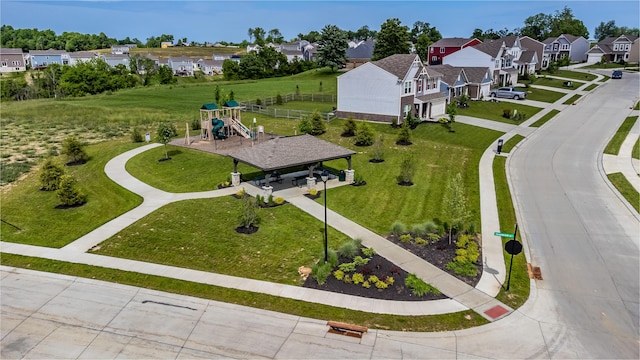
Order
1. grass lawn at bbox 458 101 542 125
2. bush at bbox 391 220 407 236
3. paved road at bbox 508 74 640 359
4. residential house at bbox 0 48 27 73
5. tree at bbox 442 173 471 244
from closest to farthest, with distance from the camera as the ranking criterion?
paved road at bbox 508 74 640 359, tree at bbox 442 173 471 244, bush at bbox 391 220 407 236, grass lawn at bbox 458 101 542 125, residential house at bbox 0 48 27 73

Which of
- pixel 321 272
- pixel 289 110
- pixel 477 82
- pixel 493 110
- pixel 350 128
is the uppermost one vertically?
pixel 477 82

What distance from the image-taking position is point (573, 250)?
21875 millimetres

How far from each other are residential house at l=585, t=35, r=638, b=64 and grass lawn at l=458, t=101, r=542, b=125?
77004 mm

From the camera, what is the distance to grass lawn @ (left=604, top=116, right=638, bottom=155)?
3941 centimetres

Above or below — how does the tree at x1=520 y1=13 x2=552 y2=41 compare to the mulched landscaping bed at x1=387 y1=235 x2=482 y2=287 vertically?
above

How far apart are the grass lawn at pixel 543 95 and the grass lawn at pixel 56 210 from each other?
60831 mm

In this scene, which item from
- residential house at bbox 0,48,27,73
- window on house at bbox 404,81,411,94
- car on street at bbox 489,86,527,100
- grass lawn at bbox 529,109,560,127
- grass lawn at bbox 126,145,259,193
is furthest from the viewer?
residential house at bbox 0,48,27,73

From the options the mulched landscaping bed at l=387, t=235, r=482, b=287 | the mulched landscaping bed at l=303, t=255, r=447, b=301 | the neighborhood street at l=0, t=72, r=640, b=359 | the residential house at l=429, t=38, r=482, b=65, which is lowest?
the neighborhood street at l=0, t=72, r=640, b=359

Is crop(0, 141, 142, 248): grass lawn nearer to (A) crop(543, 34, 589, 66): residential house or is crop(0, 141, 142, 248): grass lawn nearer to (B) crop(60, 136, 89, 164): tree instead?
(B) crop(60, 136, 89, 164): tree

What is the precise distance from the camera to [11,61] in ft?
449

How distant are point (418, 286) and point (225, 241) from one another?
10.2 m

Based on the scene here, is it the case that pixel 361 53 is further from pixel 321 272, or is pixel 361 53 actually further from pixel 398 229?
pixel 321 272

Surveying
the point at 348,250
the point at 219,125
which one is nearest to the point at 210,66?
the point at 219,125

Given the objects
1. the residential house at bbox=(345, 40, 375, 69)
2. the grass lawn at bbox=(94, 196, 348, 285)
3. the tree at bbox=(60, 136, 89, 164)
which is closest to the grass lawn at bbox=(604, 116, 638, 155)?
the grass lawn at bbox=(94, 196, 348, 285)
